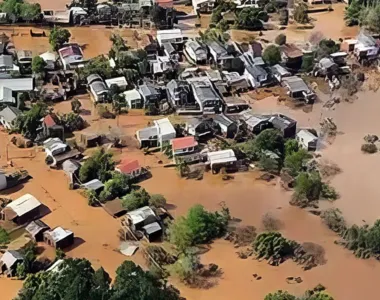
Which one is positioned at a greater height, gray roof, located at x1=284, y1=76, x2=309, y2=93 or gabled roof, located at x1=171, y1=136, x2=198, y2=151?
gray roof, located at x1=284, y1=76, x2=309, y2=93

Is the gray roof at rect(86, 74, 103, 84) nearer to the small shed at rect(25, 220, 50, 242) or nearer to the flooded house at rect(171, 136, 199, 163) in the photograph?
the flooded house at rect(171, 136, 199, 163)

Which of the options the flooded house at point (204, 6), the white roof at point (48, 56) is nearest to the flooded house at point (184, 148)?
the white roof at point (48, 56)

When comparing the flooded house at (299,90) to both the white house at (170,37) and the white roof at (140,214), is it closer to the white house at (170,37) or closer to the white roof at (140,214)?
the white house at (170,37)

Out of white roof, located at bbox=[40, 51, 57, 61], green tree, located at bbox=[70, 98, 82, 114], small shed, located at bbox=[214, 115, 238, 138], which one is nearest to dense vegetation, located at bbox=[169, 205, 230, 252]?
small shed, located at bbox=[214, 115, 238, 138]

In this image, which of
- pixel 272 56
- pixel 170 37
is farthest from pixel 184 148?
pixel 170 37

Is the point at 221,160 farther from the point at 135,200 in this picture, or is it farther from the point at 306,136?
the point at 135,200
